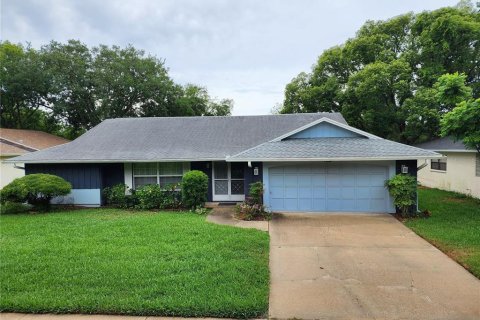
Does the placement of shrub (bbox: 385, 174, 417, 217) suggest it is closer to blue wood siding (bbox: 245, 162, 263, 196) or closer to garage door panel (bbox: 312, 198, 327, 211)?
garage door panel (bbox: 312, 198, 327, 211)

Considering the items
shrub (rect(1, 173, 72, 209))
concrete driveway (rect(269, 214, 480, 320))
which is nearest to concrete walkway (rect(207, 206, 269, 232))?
concrete driveway (rect(269, 214, 480, 320))

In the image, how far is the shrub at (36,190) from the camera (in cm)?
1166

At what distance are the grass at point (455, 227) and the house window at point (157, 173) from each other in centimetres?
938

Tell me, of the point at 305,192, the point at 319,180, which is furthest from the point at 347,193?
the point at 305,192

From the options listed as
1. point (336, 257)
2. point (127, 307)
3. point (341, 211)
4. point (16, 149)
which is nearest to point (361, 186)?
point (341, 211)

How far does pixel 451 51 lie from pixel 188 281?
2365 centimetres

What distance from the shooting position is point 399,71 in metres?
21.5

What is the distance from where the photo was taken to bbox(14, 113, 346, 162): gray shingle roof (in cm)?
1333

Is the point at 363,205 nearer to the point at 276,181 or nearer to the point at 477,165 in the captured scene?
the point at 276,181

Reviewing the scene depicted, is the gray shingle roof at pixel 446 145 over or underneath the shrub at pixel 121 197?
over

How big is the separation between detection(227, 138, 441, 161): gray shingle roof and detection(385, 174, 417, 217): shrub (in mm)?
776

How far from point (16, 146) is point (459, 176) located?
987 inches

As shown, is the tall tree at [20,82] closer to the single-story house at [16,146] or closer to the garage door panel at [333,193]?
the single-story house at [16,146]

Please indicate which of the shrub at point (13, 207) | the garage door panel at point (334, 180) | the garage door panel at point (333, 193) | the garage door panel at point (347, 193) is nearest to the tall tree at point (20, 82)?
the shrub at point (13, 207)
